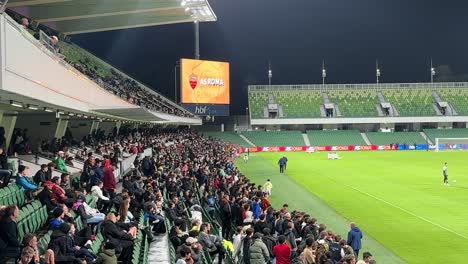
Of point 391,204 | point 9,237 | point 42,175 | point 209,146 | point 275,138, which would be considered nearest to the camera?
point 9,237

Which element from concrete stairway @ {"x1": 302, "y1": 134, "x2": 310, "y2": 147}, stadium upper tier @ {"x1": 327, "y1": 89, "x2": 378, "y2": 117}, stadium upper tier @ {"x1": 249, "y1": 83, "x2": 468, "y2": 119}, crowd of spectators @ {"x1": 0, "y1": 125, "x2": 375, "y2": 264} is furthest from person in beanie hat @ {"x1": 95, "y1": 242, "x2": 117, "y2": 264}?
stadium upper tier @ {"x1": 327, "y1": 89, "x2": 378, "y2": 117}

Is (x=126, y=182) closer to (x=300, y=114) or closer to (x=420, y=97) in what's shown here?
(x=300, y=114)

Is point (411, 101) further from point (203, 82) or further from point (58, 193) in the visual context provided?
point (58, 193)

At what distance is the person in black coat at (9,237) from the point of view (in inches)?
283

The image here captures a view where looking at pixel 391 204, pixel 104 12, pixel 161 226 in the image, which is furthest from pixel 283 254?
pixel 104 12

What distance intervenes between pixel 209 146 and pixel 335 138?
43.9 m

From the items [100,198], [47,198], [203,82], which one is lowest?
[100,198]

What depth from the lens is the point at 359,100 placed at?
9725 cm

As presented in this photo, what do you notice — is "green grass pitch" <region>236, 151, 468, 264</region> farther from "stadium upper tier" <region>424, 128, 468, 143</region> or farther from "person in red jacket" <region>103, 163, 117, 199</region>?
"stadium upper tier" <region>424, 128, 468, 143</region>

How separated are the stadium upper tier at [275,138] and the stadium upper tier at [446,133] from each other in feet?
72.6

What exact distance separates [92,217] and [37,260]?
3.46 meters

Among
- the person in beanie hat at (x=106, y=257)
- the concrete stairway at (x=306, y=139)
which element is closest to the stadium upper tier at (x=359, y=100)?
the concrete stairway at (x=306, y=139)

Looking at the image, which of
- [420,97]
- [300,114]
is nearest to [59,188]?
[300,114]

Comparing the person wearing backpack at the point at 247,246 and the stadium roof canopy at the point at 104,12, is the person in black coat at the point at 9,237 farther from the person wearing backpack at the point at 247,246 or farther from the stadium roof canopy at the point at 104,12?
the stadium roof canopy at the point at 104,12
